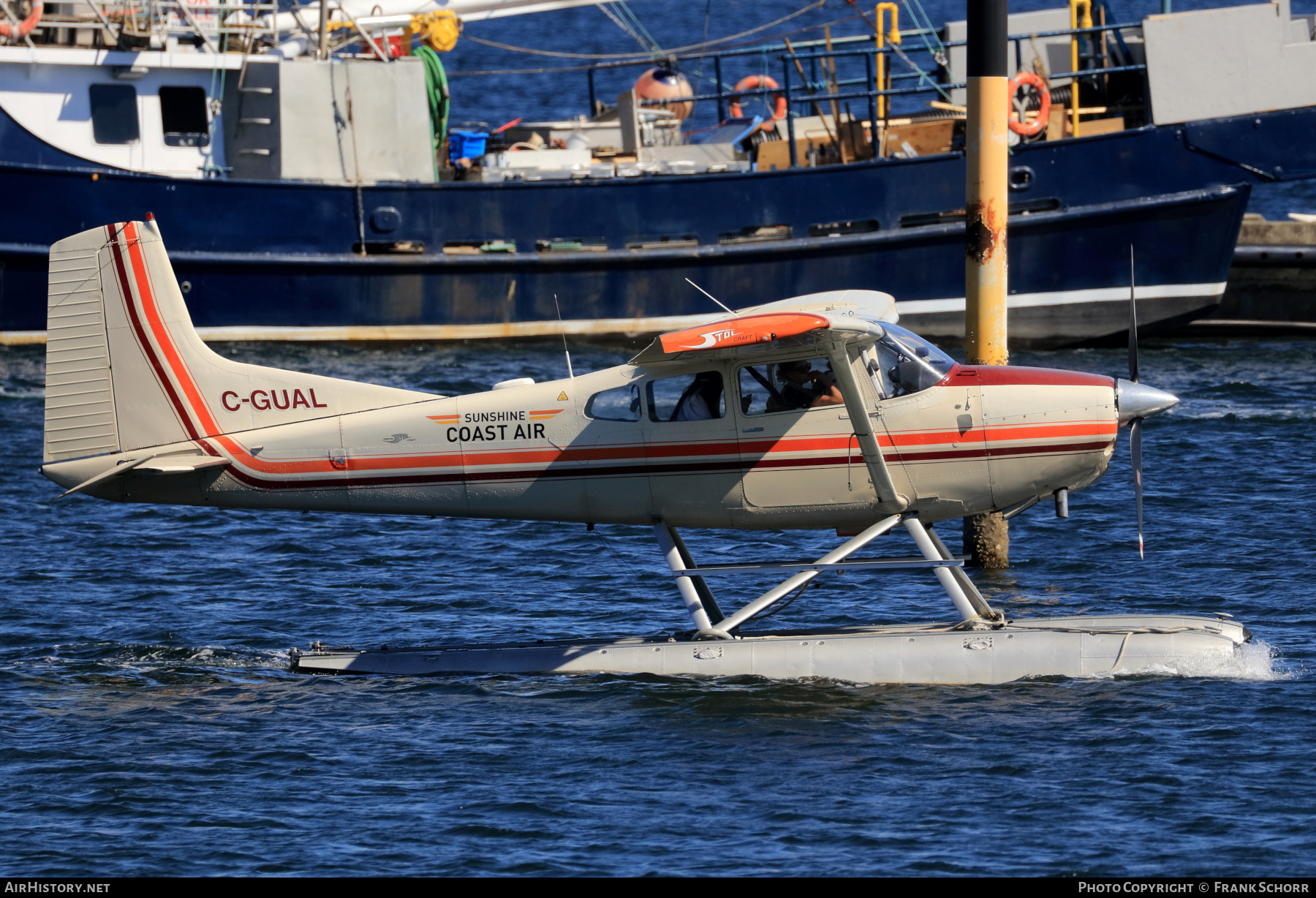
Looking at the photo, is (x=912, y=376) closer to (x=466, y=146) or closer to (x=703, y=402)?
(x=703, y=402)

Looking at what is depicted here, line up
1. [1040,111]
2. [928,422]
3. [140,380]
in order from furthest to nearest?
1. [1040,111]
2. [140,380]
3. [928,422]

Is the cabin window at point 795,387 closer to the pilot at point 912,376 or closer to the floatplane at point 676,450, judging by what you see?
the floatplane at point 676,450

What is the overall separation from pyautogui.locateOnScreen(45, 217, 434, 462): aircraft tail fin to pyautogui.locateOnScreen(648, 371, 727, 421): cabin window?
1638 millimetres

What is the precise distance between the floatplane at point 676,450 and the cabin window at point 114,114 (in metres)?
12.7

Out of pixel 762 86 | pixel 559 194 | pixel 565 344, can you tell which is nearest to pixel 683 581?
pixel 565 344

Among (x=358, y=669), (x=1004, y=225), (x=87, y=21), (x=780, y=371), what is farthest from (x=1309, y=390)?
(x=87, y=21)

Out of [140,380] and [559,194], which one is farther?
[559,194]

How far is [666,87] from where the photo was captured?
94.5 ft

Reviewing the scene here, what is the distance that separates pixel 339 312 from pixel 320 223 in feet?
4.32

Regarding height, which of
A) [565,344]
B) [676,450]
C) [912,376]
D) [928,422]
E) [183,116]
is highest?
[183,116]

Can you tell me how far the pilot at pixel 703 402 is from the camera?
11.2 m

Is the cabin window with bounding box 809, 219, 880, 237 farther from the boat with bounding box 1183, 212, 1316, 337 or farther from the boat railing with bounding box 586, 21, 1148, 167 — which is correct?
the boat with bounding box 1183, 212, 1316, 337

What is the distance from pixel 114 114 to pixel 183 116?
95 centimetres

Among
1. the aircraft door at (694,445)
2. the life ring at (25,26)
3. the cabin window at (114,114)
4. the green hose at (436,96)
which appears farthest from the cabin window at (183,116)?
the aircraft door at (694,445)
